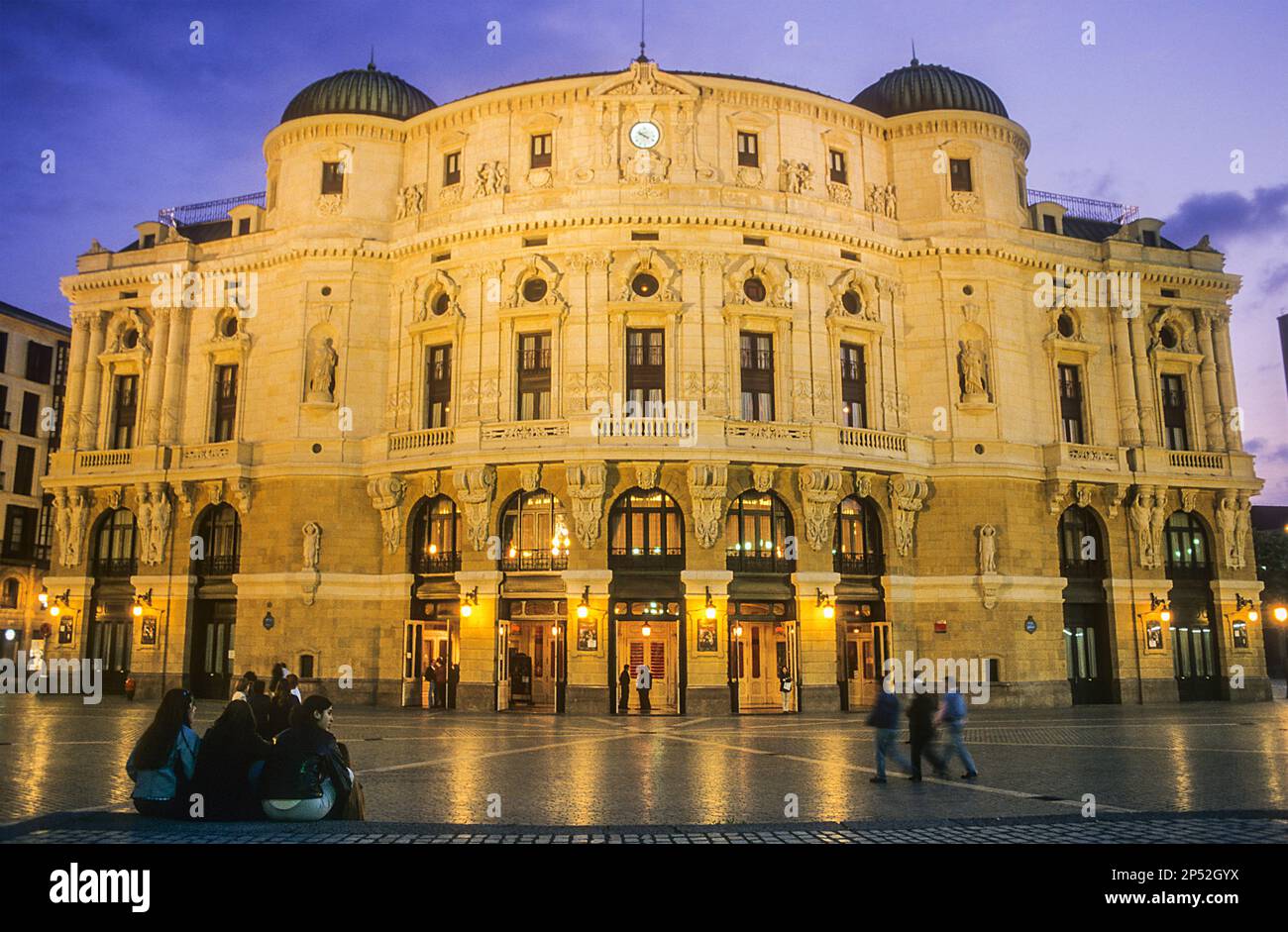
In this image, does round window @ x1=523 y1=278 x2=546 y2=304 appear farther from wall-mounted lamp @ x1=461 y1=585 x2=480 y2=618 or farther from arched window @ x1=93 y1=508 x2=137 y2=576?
arched window @ x1=93 y1=508 x2=137 y2=576

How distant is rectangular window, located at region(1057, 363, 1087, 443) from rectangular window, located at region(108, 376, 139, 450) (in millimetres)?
42800

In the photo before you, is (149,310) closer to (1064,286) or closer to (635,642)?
(635,642)

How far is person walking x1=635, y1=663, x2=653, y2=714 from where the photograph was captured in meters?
38.0

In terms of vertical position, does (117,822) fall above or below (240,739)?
below

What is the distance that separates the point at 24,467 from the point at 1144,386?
67308 mm

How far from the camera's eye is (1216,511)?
46406 mm

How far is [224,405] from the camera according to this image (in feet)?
154

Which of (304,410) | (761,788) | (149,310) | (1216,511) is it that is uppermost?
(149,310)

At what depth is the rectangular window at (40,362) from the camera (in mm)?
68500

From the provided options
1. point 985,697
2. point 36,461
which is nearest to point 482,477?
point 985,697

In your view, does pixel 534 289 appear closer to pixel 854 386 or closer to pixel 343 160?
pixel 343 160

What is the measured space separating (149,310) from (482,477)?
2097cm

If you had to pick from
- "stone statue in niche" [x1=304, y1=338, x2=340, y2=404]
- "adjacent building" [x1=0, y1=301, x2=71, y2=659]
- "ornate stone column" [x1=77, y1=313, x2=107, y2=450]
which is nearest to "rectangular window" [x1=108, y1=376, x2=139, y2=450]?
"ornate stone column" [x1=77, y1=313, x2=107, y2=450]

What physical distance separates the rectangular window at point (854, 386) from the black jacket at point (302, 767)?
109 feet
